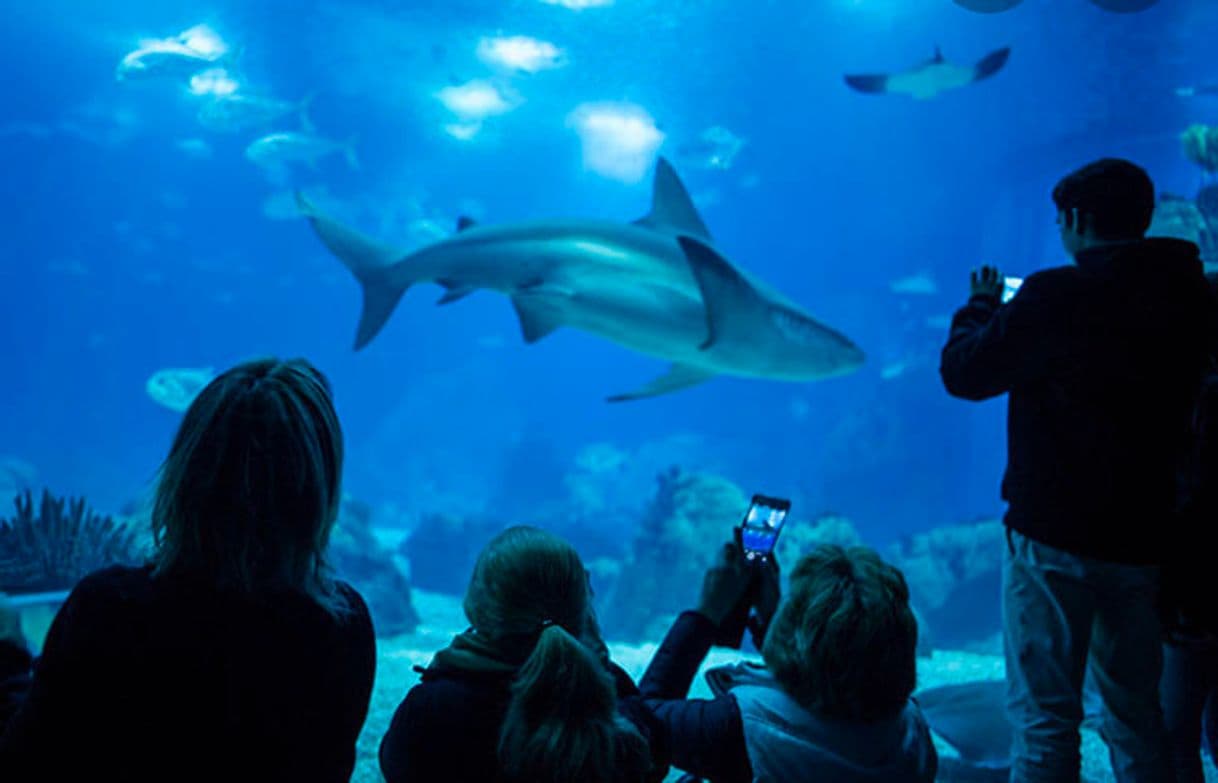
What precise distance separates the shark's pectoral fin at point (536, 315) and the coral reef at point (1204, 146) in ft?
27.4

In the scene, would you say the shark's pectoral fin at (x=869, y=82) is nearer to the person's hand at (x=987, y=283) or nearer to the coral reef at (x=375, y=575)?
the coral reef at (x=375, y=575)

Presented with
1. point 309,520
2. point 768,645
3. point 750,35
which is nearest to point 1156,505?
point 768,645

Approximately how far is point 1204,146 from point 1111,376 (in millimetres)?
8405

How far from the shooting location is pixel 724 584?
1889 mm

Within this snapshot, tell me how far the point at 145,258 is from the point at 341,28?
116 ft

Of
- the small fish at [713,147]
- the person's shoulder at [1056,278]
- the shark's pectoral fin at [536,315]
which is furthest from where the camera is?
the small fish at [713,147]

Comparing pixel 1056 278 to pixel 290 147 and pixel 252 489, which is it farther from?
pixel 290 147

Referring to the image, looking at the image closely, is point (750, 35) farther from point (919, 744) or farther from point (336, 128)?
point (919, 744)

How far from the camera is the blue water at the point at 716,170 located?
61.0 ft

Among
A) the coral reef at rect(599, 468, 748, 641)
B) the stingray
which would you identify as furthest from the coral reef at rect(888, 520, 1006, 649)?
the stingray

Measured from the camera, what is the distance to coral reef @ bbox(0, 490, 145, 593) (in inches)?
194

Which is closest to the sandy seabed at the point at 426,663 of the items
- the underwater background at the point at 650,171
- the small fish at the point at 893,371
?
the underwater background at the point at 650,171

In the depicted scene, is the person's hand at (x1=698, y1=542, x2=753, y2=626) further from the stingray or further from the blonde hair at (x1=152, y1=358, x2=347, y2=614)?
the stingray

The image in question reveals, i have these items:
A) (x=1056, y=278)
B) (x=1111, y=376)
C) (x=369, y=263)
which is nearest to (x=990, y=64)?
(x=369, y=263)
